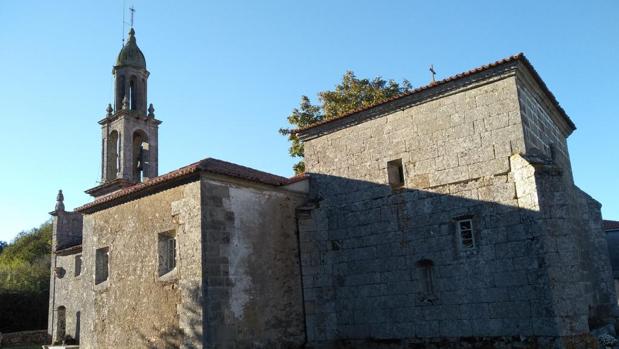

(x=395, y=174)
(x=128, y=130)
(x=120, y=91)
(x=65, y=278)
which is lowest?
(x=65, y=278)

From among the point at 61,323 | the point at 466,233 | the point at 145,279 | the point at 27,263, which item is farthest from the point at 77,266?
the point at 466,233

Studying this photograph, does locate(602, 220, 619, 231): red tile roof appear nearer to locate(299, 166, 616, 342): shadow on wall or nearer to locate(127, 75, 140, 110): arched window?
locate(299, 166, 616, 342): shadow on wall

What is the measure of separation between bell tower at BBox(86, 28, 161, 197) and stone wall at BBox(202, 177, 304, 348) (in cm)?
1292

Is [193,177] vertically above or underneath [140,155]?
underneath

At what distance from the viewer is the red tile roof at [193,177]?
36.5 ft

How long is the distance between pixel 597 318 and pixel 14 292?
2972 centimetres

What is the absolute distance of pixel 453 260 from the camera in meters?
10.6

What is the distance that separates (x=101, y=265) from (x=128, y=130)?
11299 millimetres

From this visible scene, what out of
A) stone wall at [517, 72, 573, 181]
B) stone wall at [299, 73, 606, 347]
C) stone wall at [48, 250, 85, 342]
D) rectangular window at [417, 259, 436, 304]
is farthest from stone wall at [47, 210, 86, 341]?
stone wall at [517, 72, 573, 181]

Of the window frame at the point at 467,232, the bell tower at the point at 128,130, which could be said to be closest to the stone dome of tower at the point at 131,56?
the bell tower at the point at 128,130

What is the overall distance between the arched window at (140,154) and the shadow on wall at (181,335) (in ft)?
45.3

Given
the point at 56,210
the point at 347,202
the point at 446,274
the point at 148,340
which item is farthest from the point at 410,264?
the point at 56,210

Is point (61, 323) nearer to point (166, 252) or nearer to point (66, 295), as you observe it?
point (66, 295)

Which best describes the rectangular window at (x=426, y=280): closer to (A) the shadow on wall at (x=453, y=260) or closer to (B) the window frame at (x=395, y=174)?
(A) the shadow on wall at (x=453, y=260)
